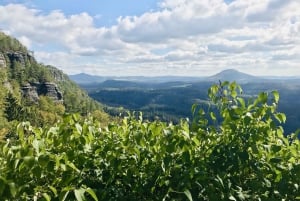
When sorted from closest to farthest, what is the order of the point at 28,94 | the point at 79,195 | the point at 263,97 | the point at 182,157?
1. the point at 79,195
2. the point at 182,157
3. the point at 263,97
4. the point at 28,94

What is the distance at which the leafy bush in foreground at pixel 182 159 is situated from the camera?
378 centimetres

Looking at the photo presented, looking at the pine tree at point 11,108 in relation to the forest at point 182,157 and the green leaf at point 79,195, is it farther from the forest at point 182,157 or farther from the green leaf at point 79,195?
the green leaf at point 79,195

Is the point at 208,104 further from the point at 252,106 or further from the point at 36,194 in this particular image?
the point at 36,194

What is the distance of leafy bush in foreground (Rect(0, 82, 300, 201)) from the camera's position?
3784mm

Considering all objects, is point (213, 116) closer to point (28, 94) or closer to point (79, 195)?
point (79, 195)

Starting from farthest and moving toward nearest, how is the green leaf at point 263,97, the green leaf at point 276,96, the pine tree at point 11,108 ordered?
the pine tree at point 11,108 → the green leaf at point 276,96 → the green leaf at point 263,97

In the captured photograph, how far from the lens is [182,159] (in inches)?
155

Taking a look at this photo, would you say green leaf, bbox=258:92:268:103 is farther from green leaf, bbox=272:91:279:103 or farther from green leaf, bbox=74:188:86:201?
green leaf, bbox=74:188:86:201

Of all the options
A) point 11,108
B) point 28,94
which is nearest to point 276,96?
point 11,108

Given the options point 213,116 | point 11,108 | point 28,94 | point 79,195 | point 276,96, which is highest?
point 276,96

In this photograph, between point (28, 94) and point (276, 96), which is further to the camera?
point (28, 94)

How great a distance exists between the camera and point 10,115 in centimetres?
12538

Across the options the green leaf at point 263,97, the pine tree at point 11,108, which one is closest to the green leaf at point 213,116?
the green leaf at point 263,97

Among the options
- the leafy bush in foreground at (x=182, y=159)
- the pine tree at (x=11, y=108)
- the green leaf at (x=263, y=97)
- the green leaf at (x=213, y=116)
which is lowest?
the pine tree at (x=11, y=108)
